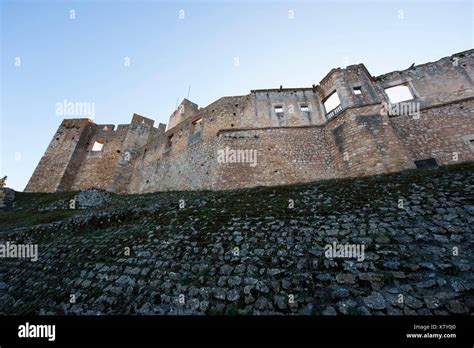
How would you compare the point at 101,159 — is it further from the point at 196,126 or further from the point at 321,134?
the point at 321,134

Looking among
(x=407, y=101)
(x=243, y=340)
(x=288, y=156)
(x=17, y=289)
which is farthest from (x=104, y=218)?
(x=407, y=101)

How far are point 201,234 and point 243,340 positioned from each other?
2830 millimetres

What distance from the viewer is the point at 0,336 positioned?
112 inches

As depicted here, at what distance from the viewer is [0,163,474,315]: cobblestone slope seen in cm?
282

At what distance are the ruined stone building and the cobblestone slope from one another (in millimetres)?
5055

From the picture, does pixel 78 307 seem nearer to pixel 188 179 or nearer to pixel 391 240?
pixel 391 240

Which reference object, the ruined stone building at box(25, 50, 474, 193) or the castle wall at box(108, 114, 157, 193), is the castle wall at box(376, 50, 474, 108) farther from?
the castle wall at box(108, 114, 157, 193)

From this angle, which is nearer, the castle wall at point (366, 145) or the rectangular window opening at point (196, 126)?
the castle wall at point (366, 145)

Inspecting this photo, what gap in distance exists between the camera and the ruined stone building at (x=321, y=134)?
10188mm

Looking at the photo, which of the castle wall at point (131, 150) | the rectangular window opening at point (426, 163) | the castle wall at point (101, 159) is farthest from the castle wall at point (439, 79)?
the castle wall at point (101, 159)

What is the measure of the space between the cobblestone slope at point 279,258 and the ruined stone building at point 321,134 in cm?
505

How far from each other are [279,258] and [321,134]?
1109 centimetres

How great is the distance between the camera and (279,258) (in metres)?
3.68

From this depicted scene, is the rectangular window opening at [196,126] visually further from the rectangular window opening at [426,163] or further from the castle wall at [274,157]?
the rectangular window opening at [426,163]
